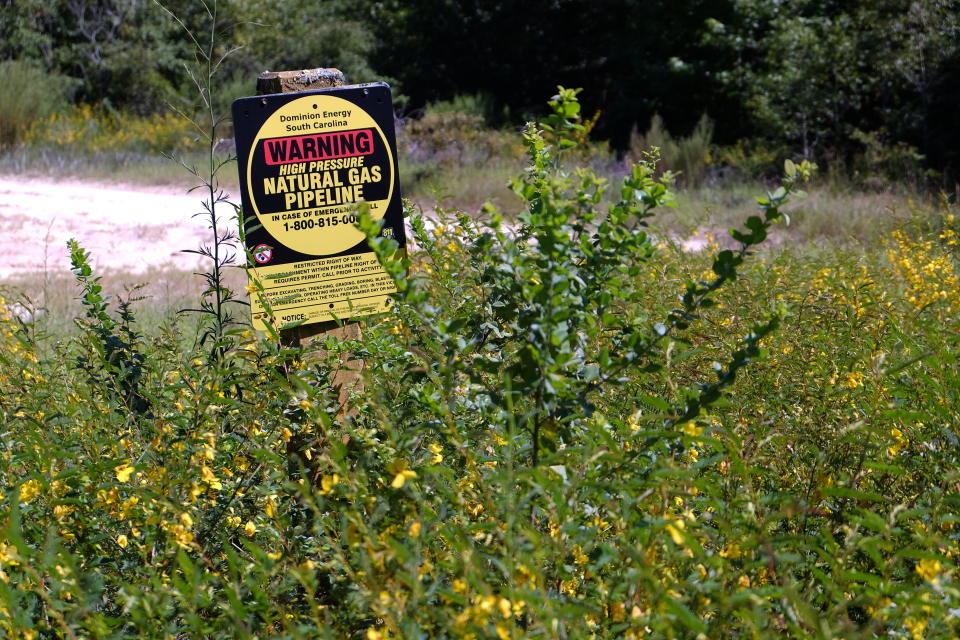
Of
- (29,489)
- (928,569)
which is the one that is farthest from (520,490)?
(29,489)

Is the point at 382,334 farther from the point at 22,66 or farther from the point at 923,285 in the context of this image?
the point at 22,66

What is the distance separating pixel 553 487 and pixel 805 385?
4.63 feet

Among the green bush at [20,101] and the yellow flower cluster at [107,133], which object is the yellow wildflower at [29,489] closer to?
the yellow flower cluster at [107,133]

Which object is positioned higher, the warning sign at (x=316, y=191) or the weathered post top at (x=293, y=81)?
the weathered post top at (x=293, y=81)

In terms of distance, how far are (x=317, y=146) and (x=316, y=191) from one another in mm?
137

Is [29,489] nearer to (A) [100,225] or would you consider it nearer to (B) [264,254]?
(B) [264,254]

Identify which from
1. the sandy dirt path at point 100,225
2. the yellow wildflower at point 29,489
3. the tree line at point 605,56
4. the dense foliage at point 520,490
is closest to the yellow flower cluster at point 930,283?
the dense foliage at point 520,490

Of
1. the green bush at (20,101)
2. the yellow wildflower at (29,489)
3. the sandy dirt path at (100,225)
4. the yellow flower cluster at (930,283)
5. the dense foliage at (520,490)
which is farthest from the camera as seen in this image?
the green bush at (20,101)

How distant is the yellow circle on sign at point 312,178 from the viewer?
2.94 m

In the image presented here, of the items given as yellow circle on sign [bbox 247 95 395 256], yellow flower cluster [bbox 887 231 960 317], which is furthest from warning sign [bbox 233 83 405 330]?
yellow flower cluster [bbox 887 231 960 317]

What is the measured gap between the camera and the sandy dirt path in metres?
8.45

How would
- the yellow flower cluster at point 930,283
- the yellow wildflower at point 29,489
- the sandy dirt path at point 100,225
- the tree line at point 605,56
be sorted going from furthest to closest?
1. the tree line at point 605,56
2. the sandy dirt path at point 100,225
3. the yellow flower cluster at point 930,283
4. the yellow wildflower at point 29,489

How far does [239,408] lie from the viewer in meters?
2.53

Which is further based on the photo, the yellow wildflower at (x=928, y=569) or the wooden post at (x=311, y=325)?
the wooden post at (x=311, y=325)
